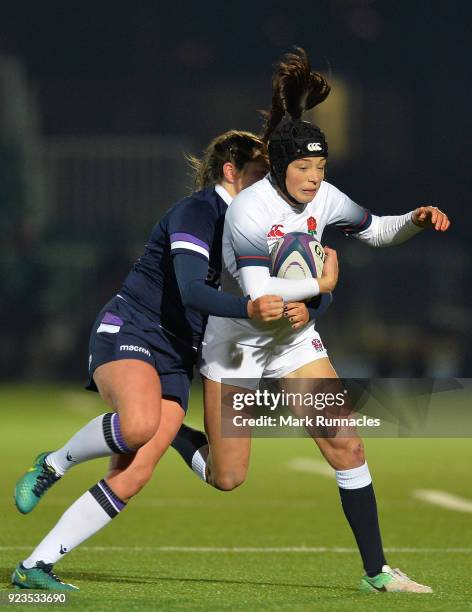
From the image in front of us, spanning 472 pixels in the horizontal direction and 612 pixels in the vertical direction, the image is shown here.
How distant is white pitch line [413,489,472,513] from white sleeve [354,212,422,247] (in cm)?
456

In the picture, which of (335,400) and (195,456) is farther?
(195,456)

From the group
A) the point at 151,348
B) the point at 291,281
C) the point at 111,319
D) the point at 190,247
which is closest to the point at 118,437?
the point at 151,348

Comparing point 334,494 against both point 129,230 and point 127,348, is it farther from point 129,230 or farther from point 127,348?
point 129,230

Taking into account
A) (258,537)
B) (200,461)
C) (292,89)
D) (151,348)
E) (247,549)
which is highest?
(292,89)

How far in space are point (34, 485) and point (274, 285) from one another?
1.40 metres

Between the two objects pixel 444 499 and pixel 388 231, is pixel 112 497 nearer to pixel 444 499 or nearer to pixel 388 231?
pixel 388 231

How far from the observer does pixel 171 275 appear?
7.36 m

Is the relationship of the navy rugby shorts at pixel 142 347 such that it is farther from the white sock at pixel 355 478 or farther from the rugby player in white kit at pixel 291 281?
the white sock at pixel 355 478

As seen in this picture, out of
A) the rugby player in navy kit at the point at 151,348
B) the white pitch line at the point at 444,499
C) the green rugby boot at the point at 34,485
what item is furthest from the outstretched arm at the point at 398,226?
the white pitch line at the point at 444,499

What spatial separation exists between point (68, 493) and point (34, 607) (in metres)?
6.31

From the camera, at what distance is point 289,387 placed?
7.29m

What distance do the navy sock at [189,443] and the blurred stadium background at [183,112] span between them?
28301mm

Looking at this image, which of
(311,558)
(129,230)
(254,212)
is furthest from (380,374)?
(254,212)

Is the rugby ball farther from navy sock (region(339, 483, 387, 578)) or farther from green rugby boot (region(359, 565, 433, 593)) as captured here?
green rugby boot (region(359, 565, 433, 593))
